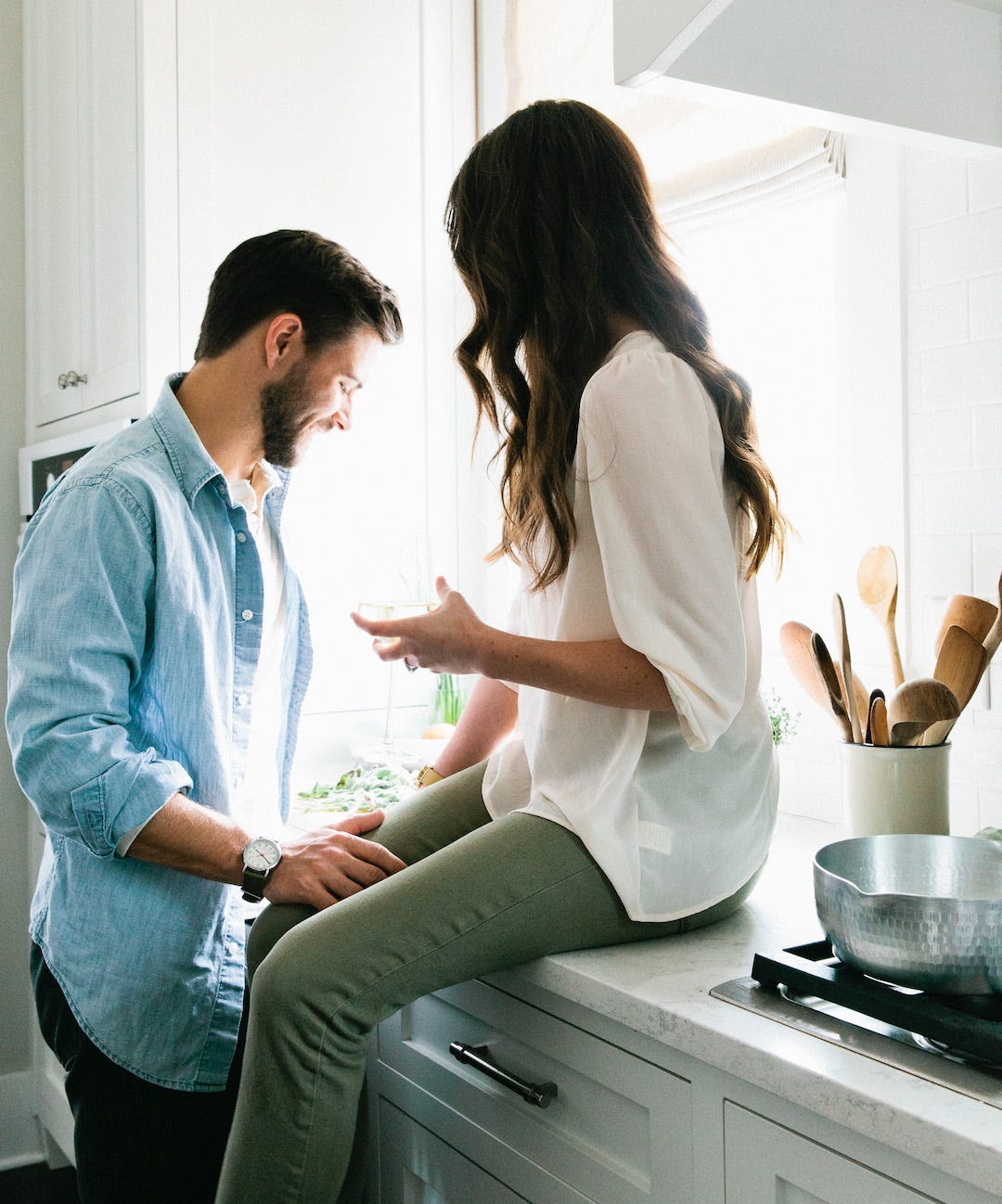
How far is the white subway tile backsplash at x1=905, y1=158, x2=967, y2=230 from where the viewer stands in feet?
4.99

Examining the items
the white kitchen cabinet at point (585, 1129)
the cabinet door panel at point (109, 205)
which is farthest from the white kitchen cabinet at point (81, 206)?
the white kitchen cabinet at point (585, 1129)

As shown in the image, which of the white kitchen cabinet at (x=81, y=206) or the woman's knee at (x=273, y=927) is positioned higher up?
the white kitchen cabinet at (x=81, y=206)

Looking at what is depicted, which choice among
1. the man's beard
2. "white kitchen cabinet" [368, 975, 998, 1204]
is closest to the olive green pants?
"white kitchen cabinet" [368, 975, 998, 1204]

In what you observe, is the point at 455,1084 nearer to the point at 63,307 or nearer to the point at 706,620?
the point at 706,620

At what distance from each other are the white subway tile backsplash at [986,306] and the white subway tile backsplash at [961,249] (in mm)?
12

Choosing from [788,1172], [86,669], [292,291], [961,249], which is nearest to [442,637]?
[86,669]

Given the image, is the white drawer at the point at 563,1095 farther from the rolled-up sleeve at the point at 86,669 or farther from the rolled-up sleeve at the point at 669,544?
the rolled-up sleeve at the point at 86,669

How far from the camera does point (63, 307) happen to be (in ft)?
7.37

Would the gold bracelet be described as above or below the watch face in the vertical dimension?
above

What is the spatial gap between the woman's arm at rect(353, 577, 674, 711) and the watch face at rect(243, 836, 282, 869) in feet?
0.95

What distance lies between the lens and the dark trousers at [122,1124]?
1.33 meters

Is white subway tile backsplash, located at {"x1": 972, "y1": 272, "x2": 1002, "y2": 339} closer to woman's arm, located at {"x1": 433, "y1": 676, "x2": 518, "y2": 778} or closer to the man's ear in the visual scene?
woman's arm, located at {"x1": 433, "y1": 676, "x2": 518, "y2": 778}

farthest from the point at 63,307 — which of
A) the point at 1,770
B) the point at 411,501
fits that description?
the point at 1,770

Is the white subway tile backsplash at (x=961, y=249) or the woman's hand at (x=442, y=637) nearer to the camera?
the woman's hand at (x=442, y=637)
